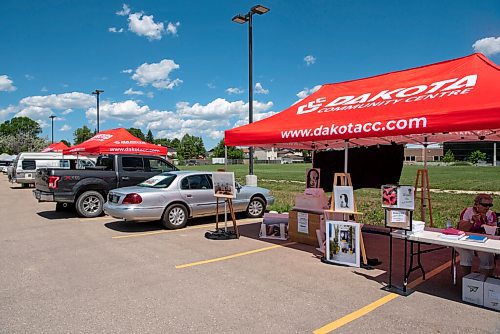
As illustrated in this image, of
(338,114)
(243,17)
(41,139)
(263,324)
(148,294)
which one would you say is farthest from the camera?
(41,139)

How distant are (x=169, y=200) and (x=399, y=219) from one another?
18.9ft

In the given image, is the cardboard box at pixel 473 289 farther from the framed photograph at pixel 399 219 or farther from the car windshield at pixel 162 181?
the car windshield at pixel 162 181

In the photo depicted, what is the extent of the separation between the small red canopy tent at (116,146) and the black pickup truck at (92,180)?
1.41 m

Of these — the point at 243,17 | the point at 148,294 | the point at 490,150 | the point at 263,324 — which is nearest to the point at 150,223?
the point at 148,294

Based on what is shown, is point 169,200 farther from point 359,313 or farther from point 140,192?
point 359,313

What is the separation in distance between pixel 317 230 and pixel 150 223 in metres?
4.93

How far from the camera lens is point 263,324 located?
4051mm

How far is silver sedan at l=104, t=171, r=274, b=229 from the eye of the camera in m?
8.95

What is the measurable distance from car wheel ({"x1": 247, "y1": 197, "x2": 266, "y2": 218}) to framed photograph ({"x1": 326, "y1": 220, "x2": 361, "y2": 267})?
4.83m

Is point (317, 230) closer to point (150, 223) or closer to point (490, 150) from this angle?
point (150, 223)

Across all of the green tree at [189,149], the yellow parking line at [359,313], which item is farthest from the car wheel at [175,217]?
the green tree at [189,149]

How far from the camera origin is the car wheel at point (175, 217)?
30.5 feet

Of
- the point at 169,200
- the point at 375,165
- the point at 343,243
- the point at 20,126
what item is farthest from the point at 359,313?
the point at 20,126

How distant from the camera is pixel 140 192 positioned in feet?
29.6
